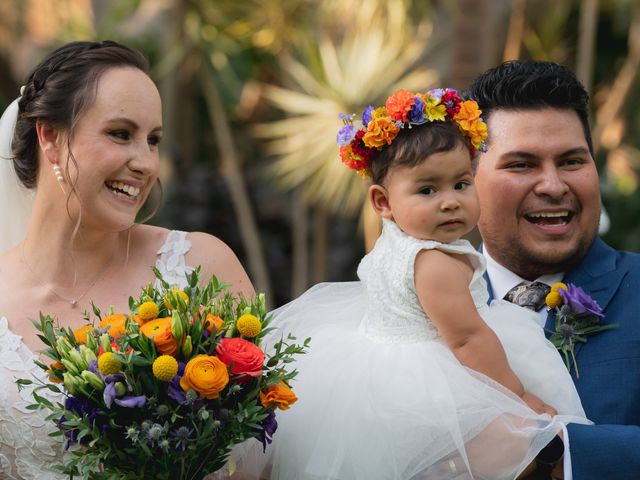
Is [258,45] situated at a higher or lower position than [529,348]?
higher

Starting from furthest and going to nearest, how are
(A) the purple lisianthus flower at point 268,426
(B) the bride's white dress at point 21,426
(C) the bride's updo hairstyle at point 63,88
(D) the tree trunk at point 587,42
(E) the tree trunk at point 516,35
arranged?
(E) the tree trunk at point 516,35 < (D) the tree trunk at point 587,42 < (C) the bride's updo hairstyle at point 63,88 < (B) the bride's white dress at point 21,426 < (A) the purple lisianthus flower at point 268,426

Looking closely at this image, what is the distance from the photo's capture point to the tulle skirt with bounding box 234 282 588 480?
10.5 ft

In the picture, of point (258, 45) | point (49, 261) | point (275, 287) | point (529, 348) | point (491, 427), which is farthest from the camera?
point (275, 287)

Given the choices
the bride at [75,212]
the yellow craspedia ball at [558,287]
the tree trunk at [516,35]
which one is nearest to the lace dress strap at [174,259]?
the bride at [75,212]

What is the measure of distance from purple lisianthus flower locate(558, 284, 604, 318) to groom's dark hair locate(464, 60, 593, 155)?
26.4 inches

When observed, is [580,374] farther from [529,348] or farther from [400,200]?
[400,200]

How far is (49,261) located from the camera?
159 inches

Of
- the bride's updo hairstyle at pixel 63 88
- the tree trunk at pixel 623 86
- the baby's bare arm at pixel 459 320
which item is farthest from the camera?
the tree trunk at pixel 623 86

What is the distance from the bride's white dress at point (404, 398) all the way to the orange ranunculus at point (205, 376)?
1.56 ft

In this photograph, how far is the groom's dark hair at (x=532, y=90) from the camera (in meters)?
3.98

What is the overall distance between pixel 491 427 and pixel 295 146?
8.71 metres

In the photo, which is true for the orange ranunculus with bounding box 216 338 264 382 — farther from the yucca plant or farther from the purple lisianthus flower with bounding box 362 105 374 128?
the yucca plant

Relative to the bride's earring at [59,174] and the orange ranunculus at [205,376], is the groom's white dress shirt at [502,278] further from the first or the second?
the bride's earring at [59,174]

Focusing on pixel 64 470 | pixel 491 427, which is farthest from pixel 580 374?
pixel 64 470
